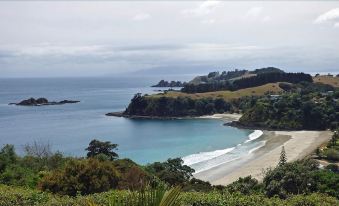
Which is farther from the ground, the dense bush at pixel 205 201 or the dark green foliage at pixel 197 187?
the dense bush at pixel 205 201

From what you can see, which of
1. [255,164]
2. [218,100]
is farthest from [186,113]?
[255,164]

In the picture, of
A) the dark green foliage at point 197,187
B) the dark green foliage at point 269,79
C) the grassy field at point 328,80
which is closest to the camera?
the dark green foliage at point 197,187

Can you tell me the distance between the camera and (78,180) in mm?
20406

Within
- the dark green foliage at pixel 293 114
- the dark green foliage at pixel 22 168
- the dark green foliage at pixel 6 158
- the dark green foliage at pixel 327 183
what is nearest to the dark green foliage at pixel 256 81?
the dark green foliage at pixel 293 114

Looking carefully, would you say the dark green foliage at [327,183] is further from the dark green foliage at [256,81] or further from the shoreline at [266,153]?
the dark green foliage at [256,81]

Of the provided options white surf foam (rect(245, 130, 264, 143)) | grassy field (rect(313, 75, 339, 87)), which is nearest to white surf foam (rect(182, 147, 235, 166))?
white surf foam (rect(245, 130, 264, 143))

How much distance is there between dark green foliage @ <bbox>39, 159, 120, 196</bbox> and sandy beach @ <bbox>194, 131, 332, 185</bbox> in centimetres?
2222

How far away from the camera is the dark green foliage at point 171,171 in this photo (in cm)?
3407

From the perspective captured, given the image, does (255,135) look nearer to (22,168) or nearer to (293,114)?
(293,114)

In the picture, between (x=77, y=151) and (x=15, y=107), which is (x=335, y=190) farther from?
(x=15, y=107)

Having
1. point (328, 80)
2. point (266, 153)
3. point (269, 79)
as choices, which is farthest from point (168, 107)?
point (328, 80)

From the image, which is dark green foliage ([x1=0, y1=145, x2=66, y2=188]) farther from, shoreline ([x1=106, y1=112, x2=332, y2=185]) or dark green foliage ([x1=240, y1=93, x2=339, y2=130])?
dark green foliage ([x1=240, y1=93, x2=339, y2=130])

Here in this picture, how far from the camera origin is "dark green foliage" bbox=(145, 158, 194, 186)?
34.1m

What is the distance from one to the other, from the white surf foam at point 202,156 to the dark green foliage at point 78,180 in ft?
101
